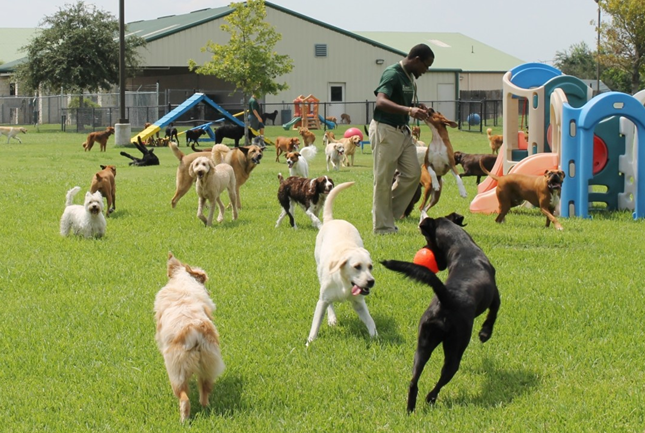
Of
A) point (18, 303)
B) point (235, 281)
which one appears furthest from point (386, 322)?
point (18, 303)

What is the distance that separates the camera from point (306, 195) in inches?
420

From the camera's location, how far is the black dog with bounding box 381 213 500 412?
4238 millimetres

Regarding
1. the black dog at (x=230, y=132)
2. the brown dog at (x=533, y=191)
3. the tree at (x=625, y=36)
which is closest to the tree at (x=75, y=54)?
the black dog at (x=230, y=132)

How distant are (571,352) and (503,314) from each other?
0.96 meters

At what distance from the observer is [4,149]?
29641 mm

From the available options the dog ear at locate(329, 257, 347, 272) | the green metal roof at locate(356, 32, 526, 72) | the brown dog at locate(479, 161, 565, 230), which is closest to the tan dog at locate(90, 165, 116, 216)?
the brown dog at locate(479, 161, 565, 230)

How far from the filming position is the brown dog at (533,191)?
10.7 meters

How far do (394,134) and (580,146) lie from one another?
353 cm

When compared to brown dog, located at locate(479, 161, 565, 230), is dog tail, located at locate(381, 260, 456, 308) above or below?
below

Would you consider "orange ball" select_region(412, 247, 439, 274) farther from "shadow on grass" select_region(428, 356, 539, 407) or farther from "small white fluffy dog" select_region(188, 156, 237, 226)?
"small white fluffy dog" select_region(188, 156, 237, 226)

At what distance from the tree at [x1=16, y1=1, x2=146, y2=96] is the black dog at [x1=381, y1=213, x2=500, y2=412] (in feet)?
144

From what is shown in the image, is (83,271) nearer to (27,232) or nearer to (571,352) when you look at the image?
(27,232)

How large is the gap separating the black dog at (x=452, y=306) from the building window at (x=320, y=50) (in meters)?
49.2

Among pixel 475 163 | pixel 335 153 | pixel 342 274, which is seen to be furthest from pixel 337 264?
pixel 335 153
